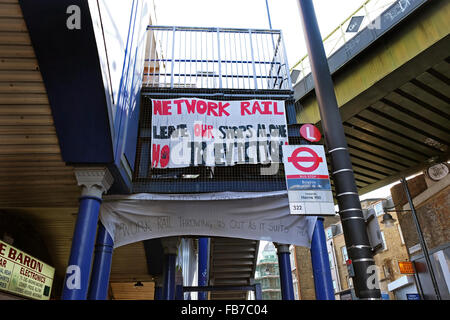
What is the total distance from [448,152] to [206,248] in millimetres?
11406

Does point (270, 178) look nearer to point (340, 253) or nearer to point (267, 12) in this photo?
point (267, 12)

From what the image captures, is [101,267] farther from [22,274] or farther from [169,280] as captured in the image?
[169,280]

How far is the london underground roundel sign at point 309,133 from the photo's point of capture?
790 cm

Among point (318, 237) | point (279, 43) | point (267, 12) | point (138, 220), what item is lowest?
point (318, 237)

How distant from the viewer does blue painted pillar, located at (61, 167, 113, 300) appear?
19.0ft

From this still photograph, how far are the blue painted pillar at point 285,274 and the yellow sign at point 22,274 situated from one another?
8153 mm

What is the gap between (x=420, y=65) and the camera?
9719 mm

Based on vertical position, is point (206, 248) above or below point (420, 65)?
below

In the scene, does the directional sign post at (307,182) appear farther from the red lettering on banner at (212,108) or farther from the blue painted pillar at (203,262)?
the blue painted pillar at (203,262)

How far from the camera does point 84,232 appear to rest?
20.4 feet

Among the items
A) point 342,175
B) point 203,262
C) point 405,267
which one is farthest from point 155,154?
point 405,267

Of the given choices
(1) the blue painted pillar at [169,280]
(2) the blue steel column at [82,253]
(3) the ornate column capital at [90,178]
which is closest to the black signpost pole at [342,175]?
(3) the ornate column capital at [90,178]

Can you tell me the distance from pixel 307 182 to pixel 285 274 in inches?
301
